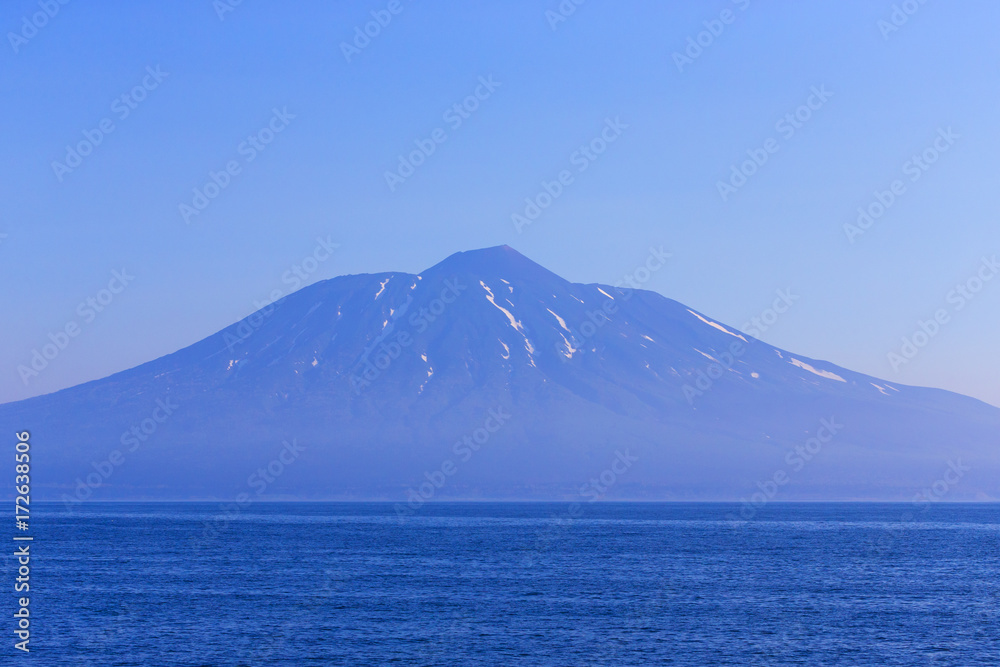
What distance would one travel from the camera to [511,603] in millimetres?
65000

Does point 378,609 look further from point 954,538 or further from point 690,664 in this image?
point 954,538

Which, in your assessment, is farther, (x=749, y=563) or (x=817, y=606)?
(x=749, y=563)

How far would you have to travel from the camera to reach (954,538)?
13088 cm

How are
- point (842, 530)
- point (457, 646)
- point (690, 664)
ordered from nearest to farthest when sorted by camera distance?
point (690, 664), point (457, 646), point (842, 530)

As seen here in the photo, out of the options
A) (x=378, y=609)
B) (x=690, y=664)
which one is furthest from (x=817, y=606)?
(x=378, y=609)

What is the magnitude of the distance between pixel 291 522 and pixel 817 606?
366 ft

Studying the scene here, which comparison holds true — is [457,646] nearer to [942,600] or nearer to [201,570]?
A: [942,600]

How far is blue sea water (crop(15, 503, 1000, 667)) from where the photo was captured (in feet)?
167

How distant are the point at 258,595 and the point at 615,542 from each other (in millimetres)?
54520

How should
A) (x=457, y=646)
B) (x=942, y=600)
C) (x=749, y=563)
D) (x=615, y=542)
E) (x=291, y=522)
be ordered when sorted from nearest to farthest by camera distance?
(x=457, y=646)
(x=942, y=600)
(x=749, y=563)
(x=615, y=542)
(x=291, y=522)

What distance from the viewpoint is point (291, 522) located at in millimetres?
166250

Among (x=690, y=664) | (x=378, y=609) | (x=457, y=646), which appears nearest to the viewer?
(x=690, y=664)

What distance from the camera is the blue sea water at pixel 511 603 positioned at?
50.8 meters

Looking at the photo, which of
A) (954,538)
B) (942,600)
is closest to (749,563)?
(942,600)
